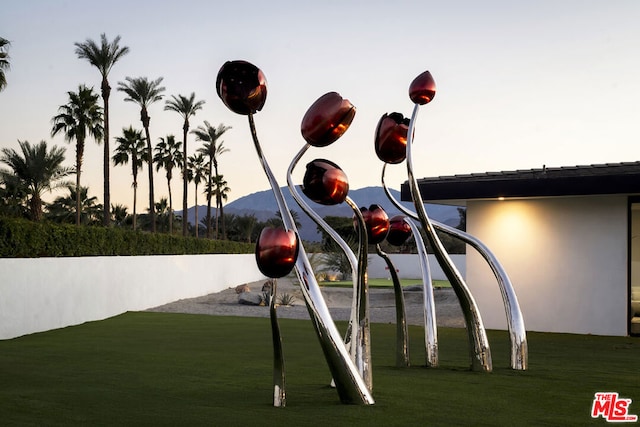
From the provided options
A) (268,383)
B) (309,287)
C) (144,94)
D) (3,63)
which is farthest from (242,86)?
(144,94)

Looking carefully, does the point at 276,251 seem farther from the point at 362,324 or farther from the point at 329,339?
the point at 362,324

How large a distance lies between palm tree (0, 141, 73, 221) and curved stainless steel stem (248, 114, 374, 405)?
29.8 m

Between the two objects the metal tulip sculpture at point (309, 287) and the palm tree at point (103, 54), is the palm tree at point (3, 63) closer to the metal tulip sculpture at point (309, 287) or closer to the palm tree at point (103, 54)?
the palm tree at point (103, 54)

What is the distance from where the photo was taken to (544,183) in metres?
15.2

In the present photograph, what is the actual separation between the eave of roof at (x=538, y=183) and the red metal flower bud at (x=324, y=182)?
854 centimetres

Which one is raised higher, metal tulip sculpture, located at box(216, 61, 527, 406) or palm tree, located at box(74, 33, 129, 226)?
palm tree, located at box(74, 33, 129, 226)

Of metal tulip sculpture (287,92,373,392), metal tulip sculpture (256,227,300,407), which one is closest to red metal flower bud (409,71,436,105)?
metal tulip sculpture (287,92,373,392)

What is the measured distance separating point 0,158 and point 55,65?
32.9 ft

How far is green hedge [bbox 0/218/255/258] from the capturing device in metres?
16.0

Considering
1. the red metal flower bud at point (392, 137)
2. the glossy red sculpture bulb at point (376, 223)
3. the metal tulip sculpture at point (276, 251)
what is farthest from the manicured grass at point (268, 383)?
the red metal flower bud at point (392, 137)

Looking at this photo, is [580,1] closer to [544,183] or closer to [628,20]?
[628,20]

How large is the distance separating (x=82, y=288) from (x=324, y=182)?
11841 millimetres

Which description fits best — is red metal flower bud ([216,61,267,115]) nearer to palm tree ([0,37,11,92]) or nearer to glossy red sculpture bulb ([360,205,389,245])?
glossy red sculpture bulb ([360,205,389,245])

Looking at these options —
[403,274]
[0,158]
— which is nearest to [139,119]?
[0,158]
